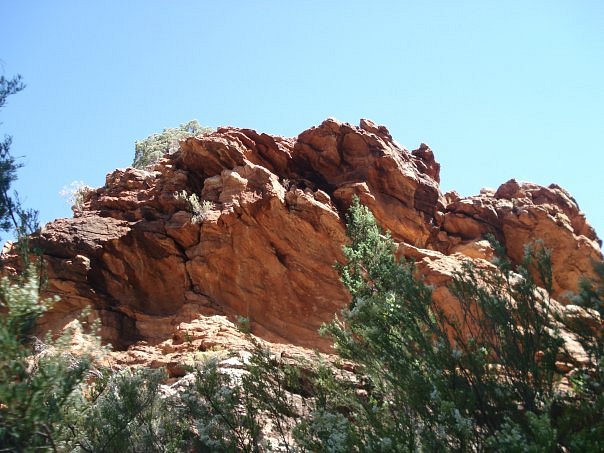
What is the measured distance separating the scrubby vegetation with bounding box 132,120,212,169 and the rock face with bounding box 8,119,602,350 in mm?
13792

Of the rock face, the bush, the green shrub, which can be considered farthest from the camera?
the green shrub

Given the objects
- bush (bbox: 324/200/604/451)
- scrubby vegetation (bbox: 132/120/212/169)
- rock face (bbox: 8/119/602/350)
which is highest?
scrubby vegetation (bbox: 132/120/212/169)

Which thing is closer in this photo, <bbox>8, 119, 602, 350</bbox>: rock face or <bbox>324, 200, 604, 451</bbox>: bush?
<bbox>324, 200, 604, 451</bbox>: bush

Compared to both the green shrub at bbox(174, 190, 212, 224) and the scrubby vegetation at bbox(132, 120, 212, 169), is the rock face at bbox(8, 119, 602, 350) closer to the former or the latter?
the green shrub at bbox(174, 190, 212, 224)

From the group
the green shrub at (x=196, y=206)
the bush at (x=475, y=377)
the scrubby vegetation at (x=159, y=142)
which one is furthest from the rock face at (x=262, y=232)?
the scrubby vegetation at (x=159, y=142)

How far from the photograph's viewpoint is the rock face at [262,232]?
18.2 metres

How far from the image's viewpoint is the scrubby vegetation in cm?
3647

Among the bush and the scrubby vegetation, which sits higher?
the scrubby vegetation

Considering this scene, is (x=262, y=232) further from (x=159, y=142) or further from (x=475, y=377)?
(x=159, y=142)

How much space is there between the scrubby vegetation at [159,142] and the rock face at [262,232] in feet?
45.2

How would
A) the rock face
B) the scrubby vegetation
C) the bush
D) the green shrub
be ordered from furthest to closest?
the scrubby vegetation → the green shrub → the rock face → the bush

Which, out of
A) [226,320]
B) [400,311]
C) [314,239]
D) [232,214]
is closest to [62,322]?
[226,320]

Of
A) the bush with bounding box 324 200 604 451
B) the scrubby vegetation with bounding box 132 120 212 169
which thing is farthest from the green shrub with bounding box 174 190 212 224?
the scrubby vegetation with bounding box 132 120 212 169

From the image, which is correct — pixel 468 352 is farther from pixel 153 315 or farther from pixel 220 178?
pixel 220 178
